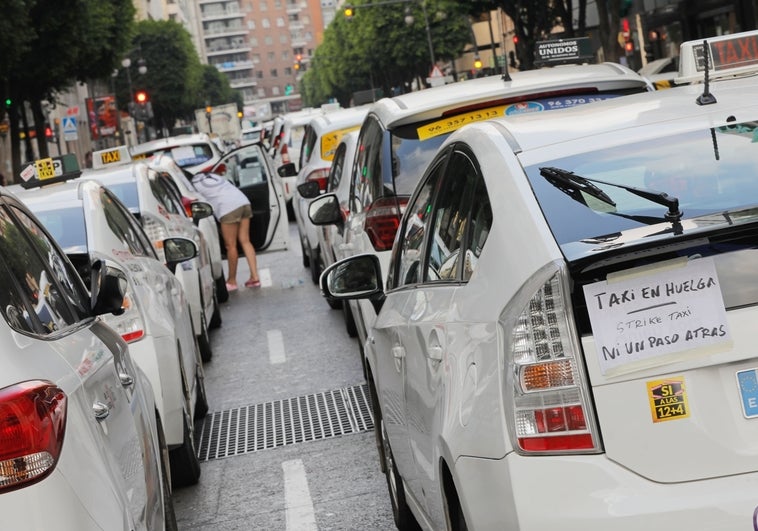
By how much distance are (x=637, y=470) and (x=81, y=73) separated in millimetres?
49462

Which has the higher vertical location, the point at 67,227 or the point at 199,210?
the point at 67,227

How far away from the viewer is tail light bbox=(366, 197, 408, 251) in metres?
7.84

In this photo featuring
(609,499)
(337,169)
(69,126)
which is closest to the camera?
(609,499)

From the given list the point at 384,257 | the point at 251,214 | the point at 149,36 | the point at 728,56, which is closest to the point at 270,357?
the point at 384,257

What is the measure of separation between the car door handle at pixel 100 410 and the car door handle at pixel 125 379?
673 mm

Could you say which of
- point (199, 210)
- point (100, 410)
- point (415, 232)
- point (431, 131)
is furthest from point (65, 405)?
point (199, 210)

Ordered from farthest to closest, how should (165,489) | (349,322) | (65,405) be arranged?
(349,322) < (165,489) < (65,405)

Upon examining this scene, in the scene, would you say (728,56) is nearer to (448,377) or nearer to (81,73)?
(448,377)

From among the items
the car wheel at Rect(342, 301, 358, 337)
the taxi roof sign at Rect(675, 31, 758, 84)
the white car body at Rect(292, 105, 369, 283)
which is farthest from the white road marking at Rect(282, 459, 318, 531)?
the white car body at Rect(292, 105, 369, 283)

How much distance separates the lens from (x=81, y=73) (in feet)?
167

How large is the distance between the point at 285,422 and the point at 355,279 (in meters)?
3.60

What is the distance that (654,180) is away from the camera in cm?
374

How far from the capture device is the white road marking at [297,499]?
6.65 meters

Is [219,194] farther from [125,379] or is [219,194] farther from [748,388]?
[748,388]
